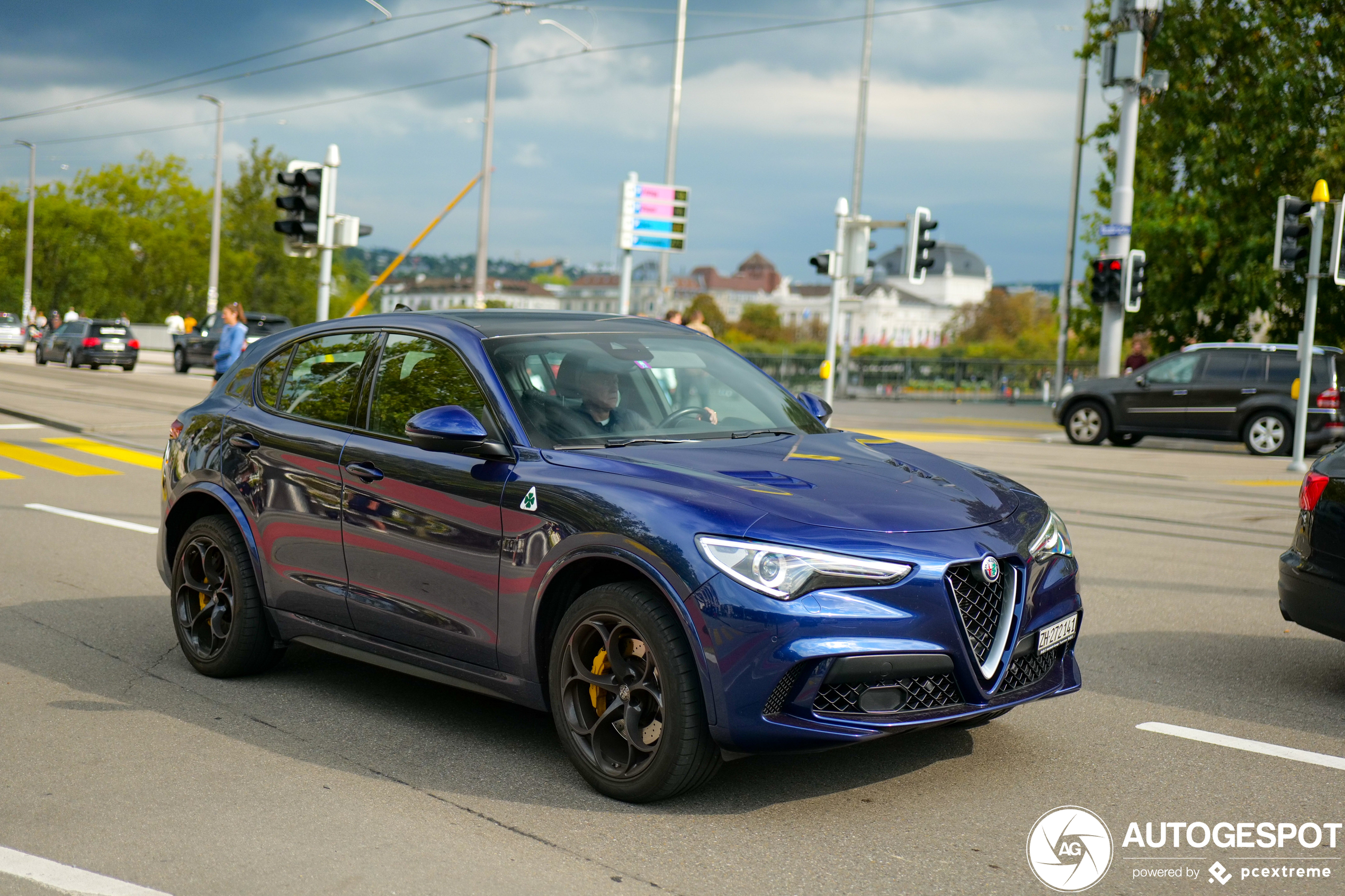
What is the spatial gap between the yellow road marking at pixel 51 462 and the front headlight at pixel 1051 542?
11.3 metres

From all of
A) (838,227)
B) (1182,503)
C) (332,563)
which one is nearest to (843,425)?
(838,227)

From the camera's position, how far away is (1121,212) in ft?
82.2

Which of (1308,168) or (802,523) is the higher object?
(1308,168)

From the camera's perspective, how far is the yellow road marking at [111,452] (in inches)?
592

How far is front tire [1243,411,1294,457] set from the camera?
21.7 m

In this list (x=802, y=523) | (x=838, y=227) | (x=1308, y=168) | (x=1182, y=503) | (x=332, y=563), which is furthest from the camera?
(x=1308, y=168)

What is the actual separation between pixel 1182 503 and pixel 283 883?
11839 mm

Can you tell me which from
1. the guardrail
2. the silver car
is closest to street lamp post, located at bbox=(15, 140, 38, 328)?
the silver car

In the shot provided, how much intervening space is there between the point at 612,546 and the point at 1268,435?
2013 cm

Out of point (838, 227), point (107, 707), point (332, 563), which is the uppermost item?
point (838, 227)

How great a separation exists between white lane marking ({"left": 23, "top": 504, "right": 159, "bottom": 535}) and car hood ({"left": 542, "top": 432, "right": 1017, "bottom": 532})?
6213 mm

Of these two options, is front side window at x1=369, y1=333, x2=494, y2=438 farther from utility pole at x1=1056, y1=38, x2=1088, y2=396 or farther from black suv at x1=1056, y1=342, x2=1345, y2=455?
utility pole at x1=1056, y1=38, x2=1088, y2=396

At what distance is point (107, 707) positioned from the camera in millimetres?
5293

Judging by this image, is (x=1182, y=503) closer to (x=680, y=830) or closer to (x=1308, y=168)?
(x=680, y=830)
